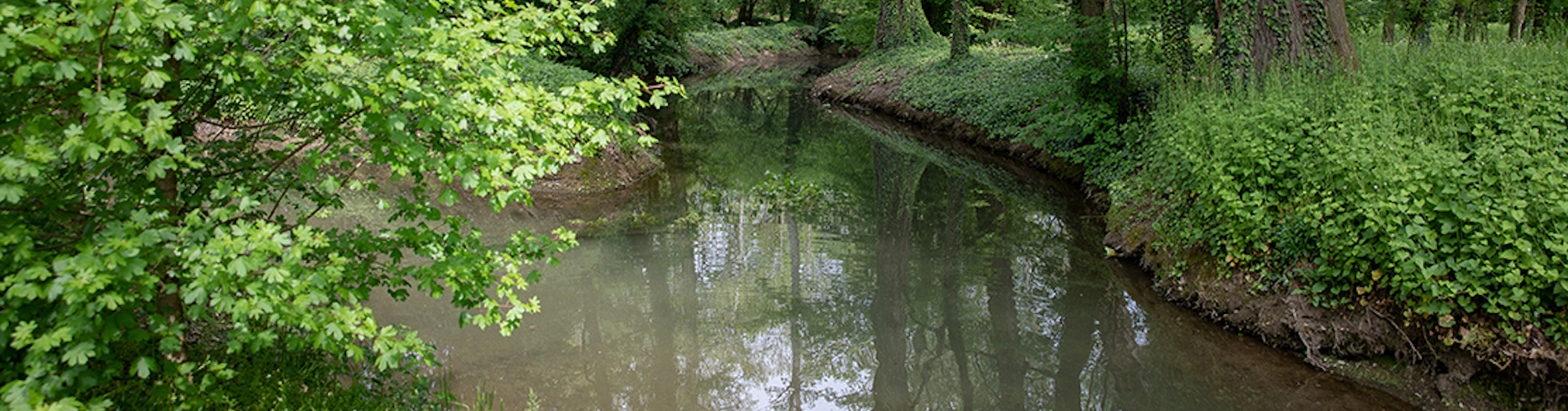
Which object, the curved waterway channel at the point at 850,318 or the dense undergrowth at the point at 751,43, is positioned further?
the dense undergrowth at the point at 751,43

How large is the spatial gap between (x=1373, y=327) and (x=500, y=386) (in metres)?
5.60

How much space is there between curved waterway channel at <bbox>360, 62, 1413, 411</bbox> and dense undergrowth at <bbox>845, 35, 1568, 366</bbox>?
641 millimetres

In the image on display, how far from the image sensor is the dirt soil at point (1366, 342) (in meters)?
4.89

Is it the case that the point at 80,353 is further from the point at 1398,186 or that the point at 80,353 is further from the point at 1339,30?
the point at 1339,30

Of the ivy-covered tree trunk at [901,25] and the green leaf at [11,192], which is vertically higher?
the ivy-covered tree trunk at [901,25]

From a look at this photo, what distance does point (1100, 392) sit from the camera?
5512 millimetres

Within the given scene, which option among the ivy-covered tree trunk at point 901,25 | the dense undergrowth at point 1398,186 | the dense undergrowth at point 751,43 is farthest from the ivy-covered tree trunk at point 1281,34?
the dense undergrowth at point 751,43

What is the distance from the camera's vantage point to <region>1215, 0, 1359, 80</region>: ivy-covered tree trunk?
811 cm

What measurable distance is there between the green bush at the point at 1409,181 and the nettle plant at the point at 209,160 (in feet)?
15.2

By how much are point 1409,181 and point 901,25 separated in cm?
2092

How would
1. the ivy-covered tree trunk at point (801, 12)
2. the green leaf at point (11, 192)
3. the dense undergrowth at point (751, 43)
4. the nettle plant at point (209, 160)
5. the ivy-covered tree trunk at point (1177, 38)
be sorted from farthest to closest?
the ivy-covered tree trunk at point (801, 12) < the dense undergrowth at point (751, 43) < the ivy-covered tree trunk at point (1177, 38) < the nettle plant at point (209, 160) < the green leaf at point (11, 192)

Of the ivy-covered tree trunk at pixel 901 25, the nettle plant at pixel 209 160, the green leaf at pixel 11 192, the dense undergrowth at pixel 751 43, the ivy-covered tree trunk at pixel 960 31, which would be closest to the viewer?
the green leaf at pixel 11 192

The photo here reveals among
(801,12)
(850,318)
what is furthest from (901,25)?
(801,12)

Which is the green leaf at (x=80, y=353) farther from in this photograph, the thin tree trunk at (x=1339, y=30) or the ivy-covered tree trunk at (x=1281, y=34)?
the thin tree trunk at (x=1339, y=30)
